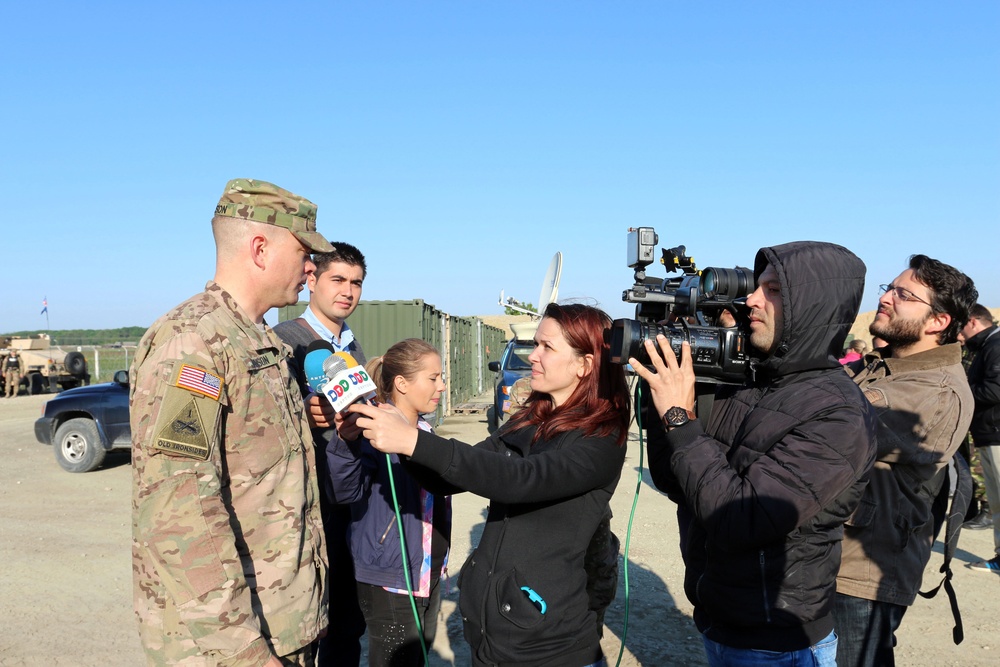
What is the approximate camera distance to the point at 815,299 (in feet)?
7.07

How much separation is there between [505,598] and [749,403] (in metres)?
1.05

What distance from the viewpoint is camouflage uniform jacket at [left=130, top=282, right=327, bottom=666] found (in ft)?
6.11

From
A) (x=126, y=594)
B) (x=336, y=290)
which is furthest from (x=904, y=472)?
(x=126, y=594)

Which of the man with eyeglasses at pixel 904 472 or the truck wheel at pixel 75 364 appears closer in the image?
the man with eyeglasses at pixel 904 472

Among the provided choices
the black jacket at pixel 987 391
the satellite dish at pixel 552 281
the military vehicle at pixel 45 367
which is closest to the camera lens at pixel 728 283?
the black jacket at pixel 987 391

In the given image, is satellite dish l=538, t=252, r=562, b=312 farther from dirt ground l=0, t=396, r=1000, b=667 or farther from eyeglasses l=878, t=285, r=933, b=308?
eyeglasses l=878, t=285, r=933, b=308

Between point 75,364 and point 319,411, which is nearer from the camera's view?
point 319,411

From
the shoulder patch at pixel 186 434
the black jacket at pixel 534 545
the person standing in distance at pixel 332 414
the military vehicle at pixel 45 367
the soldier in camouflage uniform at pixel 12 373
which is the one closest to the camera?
the shoulder patch at pixel 186 434

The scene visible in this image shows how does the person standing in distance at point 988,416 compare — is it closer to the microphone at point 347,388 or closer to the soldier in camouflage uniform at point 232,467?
the microphone at point 347,388

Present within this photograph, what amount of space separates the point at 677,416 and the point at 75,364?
91.5 feet

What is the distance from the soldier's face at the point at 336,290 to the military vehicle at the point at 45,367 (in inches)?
999

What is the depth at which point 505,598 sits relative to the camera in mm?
2207

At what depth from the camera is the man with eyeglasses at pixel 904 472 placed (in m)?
2.72

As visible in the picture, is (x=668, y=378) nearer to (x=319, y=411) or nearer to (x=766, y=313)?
(x=766, y=313)
